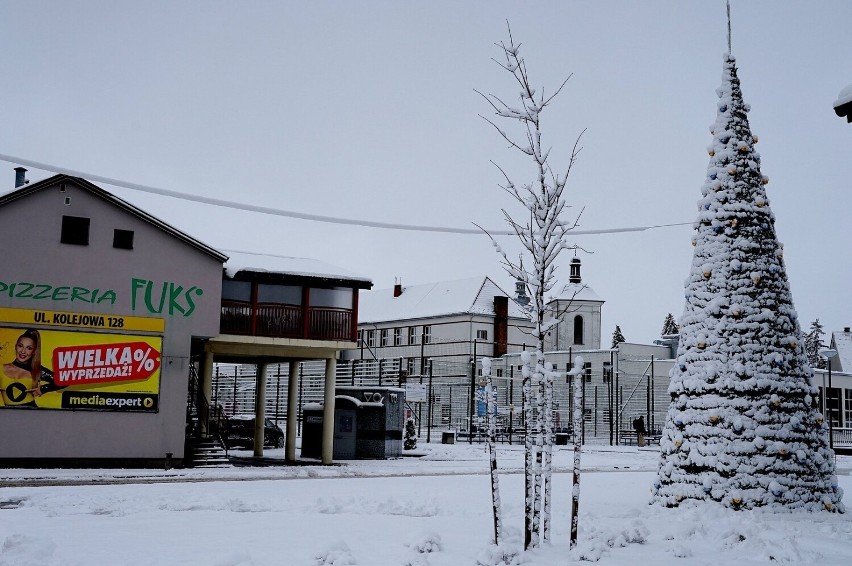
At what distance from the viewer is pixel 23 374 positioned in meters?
22.5

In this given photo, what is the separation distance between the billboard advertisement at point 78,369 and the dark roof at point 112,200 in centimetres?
282

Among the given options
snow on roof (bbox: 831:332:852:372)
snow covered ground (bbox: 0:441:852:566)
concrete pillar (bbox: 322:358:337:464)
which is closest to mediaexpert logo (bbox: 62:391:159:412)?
snow covered ground (bbox: 0:441:852:566)

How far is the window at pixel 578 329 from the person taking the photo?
235ft

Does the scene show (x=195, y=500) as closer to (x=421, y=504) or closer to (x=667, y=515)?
(x=421, y=504)

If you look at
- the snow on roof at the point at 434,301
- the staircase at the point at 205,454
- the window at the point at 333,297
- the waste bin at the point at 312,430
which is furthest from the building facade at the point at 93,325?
the snow on roof at the point at 434,301

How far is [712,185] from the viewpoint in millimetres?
13695

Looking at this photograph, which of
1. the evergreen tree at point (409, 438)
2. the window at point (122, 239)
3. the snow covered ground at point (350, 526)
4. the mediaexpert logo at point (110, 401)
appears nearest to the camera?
the snow covered ground at point (350, 526)

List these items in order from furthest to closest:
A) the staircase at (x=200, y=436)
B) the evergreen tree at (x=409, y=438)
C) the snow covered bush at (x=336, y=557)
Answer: the evergreen tree at (x=409, y=438), the staircase at (x=200, y=436), the snow covered bush at (x=336, y=557)

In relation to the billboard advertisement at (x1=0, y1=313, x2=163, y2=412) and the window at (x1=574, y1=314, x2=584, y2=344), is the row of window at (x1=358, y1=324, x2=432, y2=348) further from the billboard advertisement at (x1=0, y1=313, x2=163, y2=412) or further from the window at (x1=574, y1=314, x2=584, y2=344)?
the billboard advertisement at (x1=0, y1=313, x2=163, y2=412)

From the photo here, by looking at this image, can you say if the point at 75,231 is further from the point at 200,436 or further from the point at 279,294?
the point at 200,436

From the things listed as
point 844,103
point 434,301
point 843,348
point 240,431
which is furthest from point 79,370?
point 843,348

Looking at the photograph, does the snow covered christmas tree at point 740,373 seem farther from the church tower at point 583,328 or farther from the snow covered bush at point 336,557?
the church tower at point 583,328

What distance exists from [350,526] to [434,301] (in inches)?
2422

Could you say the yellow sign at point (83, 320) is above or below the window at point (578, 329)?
Result: below
